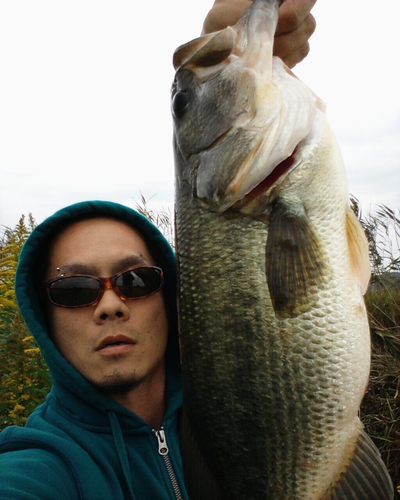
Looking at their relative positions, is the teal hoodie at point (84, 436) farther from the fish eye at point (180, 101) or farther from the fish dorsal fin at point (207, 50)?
the fish dorsal fin at point (207, 50)

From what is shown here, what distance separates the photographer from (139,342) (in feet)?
5.70

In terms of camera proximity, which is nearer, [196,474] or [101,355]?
[196,474]

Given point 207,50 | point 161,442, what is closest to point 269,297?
point 161,442

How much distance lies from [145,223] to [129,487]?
41.7 inches

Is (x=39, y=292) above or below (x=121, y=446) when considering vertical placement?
above

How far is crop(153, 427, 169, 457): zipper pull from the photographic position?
5.83ft

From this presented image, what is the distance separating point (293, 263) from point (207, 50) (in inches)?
34.8

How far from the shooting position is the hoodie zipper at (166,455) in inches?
67.7

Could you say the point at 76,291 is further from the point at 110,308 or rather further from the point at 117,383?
the point at 117,383

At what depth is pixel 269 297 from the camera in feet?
4.82

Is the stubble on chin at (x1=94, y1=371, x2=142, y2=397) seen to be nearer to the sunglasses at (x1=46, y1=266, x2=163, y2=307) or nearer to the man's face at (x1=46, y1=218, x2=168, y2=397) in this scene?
the man's face at (x1=46, y1=218, x2=168, y2=397)

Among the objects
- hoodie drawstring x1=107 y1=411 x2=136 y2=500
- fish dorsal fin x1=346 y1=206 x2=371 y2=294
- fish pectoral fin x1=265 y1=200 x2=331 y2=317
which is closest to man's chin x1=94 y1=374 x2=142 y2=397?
hoodie drawstring x1=107 y1=411 x2=136 y2=500

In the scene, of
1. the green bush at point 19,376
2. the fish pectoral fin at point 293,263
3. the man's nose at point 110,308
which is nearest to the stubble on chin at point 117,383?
the man's nose at point 110,308

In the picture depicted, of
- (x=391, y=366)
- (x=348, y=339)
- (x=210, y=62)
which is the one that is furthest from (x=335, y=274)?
(x=391, y=366)
